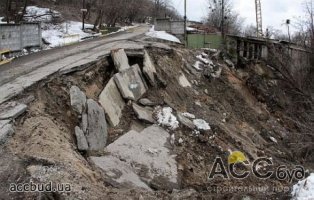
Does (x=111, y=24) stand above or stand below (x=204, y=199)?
above

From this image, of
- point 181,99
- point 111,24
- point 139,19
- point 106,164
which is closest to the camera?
point 106,164

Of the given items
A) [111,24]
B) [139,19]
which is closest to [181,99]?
[111,24]

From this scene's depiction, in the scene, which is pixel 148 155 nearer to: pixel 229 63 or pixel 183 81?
pixel 183 81

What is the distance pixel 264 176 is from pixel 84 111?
5.51m

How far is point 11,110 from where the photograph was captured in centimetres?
1006

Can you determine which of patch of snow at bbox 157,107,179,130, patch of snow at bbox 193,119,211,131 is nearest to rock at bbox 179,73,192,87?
patch of snow at bbox 193,119,211,131

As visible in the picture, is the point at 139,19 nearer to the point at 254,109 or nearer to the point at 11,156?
the point at 254,109

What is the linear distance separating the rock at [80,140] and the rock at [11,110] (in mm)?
1444

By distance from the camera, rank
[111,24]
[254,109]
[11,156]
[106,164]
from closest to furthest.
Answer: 1. [11,156]
2. [106,164]
3. [254,109]
4. [111,24]

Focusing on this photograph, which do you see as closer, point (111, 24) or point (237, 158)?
point (237, 158)

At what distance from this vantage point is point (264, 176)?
1252cm

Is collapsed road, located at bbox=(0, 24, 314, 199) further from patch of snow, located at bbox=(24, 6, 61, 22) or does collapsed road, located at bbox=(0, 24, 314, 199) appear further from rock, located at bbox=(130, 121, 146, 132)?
patch of snow, located at bbox=(24, 6, 61, 22)

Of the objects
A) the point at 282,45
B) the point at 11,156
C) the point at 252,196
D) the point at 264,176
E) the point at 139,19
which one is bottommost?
the point at 264,176

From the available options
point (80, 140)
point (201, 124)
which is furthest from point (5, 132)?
point (201, 124)
